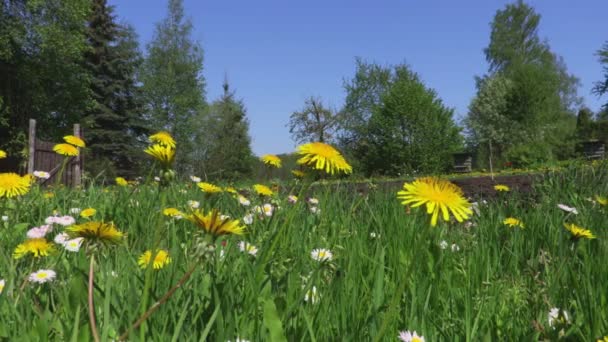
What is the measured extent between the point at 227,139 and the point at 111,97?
6.48m

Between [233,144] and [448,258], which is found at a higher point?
[233,144]

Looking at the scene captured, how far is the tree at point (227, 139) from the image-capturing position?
25.7m

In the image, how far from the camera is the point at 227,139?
26.6 meters

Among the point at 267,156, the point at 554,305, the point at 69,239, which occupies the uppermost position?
the point at 267,156

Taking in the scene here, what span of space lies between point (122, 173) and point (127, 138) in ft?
7.67

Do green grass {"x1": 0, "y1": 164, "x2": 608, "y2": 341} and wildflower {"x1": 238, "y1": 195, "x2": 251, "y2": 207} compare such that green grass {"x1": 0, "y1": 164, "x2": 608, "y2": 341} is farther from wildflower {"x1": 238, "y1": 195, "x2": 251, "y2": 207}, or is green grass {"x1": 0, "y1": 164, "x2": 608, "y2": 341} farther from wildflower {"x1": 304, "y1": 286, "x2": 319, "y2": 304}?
wildflower {"x1": 238, "y1": 195, "x2": 251, "y2": 207}

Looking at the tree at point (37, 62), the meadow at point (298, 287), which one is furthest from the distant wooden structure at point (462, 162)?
the meadow at point (298, 287)

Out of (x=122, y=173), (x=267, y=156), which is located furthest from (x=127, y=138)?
(x=267, y=156)

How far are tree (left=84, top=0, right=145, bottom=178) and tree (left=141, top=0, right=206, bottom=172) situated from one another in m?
3.67

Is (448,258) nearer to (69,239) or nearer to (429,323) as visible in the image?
(429,323)

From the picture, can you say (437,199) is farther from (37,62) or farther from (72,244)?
(37,62)

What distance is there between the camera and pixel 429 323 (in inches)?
42.5

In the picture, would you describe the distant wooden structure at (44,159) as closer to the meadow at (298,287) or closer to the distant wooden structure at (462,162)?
the meadow at (298,287)

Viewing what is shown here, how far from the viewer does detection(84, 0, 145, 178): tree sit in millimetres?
24172
